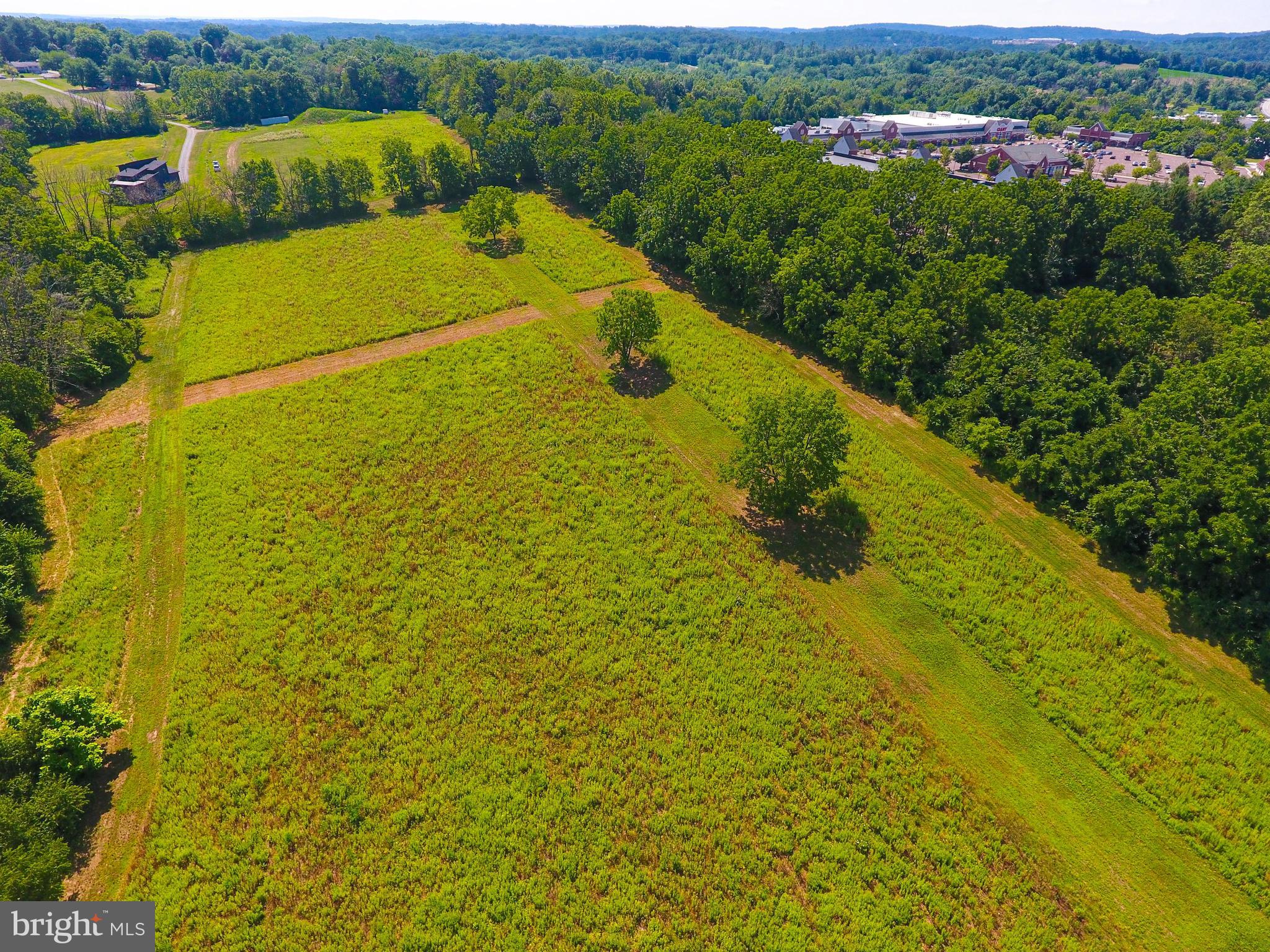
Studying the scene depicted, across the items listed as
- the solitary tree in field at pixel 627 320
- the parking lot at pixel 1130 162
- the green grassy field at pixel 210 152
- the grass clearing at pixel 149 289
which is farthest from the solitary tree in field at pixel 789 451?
the parking lot at pixel 1130 162

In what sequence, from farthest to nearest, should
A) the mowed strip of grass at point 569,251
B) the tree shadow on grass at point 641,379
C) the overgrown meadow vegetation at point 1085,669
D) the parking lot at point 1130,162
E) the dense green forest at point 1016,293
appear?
the parking lot at point 1130,162, the mowed strip of grass at point 569,251, the tree shadow on grass at point 641,379, the dense green forest at point 1016,293, the overgrown meadow vegetation at point 1085,669

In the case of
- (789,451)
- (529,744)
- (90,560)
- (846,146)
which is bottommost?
(90,560)

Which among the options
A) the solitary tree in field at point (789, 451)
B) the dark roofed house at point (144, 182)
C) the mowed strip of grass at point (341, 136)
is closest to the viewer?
the solitary tree in field at point (789, 451)

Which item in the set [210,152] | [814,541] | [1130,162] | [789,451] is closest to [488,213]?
[789,451]

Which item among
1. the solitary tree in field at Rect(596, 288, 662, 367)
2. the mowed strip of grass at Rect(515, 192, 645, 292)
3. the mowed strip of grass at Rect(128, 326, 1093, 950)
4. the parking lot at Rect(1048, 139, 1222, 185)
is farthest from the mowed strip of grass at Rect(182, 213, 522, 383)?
the parking lot at Rect(1048, 139, 1222, 185)

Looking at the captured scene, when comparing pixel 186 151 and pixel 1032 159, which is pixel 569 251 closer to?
pixel 1032 159

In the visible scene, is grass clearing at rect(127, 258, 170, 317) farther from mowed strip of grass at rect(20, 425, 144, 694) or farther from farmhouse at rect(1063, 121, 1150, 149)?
farmhouse at rect(1063, 121, 1150, 149)

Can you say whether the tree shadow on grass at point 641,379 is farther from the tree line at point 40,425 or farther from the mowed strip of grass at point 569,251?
the tree line at point 40,425
